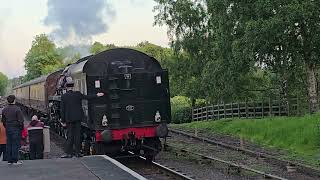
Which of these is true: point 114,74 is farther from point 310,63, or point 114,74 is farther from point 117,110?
point 310,63

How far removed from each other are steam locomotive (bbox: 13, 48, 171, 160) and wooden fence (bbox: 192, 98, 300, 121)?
1389 cm

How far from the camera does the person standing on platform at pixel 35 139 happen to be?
13102 mm

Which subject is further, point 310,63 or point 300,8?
point 310,63

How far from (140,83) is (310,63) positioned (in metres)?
16.1

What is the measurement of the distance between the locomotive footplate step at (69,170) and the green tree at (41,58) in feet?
270

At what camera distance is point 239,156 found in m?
15.9

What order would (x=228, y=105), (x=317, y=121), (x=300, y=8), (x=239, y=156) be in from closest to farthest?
(x=239, y=156) → (x=317, y=121) → (x=300, y=8) → (x=228, y=105)

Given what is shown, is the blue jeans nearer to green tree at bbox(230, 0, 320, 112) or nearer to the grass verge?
the grass verge

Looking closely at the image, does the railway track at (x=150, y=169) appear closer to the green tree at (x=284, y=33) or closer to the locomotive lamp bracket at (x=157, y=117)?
the locomotive lamp bracket at (x=157, y=117)

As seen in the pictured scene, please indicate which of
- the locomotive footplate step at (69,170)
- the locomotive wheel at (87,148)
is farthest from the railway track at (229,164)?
the locomotive footplate step at (69,170)

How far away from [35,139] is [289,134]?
1023 cm

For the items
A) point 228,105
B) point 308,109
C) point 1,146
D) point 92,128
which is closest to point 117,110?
point 92,128

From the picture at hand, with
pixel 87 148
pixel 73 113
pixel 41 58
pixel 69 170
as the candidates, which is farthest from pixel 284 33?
pixel 41 58

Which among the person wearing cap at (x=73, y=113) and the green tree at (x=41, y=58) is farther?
the green tree at (x=41, y=58)
